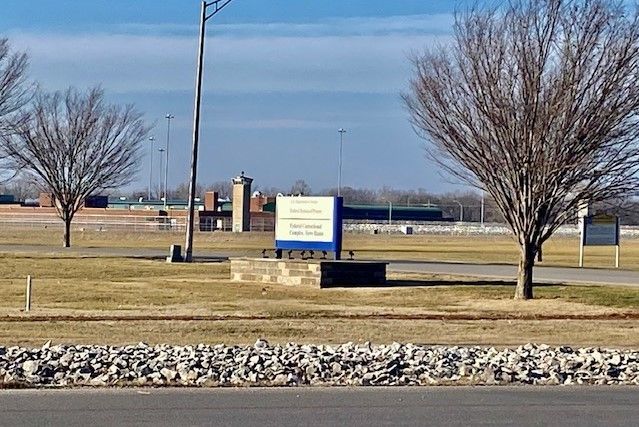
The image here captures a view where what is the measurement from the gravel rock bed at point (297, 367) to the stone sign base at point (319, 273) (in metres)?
16.3

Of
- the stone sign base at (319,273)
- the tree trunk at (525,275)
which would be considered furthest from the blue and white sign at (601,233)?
the tree trunk at (525,275)

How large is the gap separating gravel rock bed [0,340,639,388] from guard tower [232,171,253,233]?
2119 inches

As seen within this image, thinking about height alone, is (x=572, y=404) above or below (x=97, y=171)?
below

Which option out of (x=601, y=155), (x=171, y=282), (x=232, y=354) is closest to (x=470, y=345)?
(x=232, y=354)

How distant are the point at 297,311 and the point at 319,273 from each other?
7.19m

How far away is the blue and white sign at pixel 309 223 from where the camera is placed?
3303 cm

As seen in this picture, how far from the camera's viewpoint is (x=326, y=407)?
1080cm

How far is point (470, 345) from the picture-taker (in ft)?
57.7

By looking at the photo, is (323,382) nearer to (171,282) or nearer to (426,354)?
(426,354)

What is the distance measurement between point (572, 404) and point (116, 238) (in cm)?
6874

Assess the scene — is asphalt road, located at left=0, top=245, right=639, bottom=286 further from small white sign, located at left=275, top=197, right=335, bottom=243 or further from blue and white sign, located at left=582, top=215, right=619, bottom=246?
small white sign, located at left=275, top=197, right=335, bottom=243

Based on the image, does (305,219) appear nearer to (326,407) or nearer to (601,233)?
(601,233)

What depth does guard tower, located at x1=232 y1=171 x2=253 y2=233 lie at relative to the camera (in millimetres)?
68975

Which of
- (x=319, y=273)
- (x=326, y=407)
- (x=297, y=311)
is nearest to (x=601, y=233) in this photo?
(x=319, y=273)
